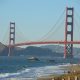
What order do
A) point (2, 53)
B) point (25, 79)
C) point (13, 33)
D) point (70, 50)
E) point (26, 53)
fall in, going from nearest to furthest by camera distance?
point (25, 79)
point (70, 50)
point (13, 33)
point (2, 53)
point (26, 53)

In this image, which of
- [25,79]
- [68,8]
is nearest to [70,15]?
[68,8]

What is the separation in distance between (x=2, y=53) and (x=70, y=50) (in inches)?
1772

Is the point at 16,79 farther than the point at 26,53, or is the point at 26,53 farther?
the point at 26,53

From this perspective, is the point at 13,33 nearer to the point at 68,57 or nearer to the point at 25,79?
the point at 68,57

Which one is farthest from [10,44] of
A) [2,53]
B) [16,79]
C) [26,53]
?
[16,79]

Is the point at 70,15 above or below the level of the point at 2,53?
above

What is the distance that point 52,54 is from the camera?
198250mm

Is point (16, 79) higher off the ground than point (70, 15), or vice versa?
point (70, 15)

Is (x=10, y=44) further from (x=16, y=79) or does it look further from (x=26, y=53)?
(x=16, y=79)

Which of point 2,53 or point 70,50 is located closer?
point 70,50

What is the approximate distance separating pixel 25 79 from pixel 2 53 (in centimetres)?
12459

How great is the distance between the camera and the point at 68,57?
128375 mm

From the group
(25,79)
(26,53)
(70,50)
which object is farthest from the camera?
(26,53)

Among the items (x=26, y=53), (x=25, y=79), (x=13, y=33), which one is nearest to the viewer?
(x=25, y=79)
